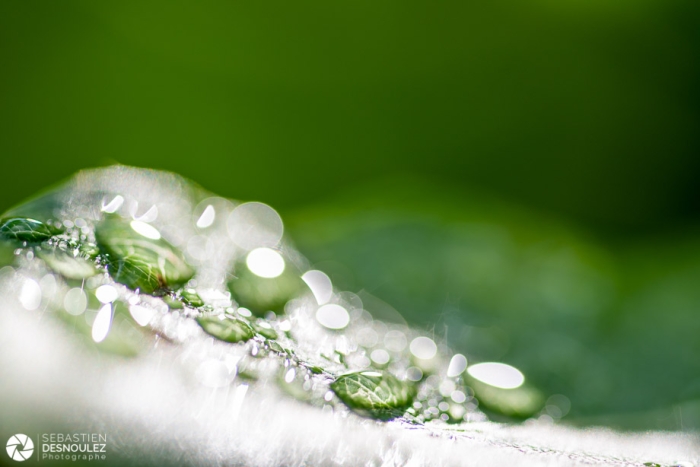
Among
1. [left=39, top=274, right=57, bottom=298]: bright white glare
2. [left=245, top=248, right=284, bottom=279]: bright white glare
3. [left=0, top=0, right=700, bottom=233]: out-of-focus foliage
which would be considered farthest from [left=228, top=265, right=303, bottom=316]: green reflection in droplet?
[left=0, top=0, right=700, bottom=233]: out-of-focus foliage

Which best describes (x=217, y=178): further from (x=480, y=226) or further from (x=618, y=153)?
(x=618, y=153)

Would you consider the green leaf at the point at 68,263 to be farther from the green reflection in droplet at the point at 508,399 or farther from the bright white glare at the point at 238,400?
the green reflection in droplet at the point at 508,399

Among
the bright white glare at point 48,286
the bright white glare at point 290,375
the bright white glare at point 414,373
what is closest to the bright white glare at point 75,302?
the bright white glare at point 48,286

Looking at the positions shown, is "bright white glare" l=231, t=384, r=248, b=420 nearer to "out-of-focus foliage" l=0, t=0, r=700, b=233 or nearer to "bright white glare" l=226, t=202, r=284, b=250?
"bright white glare" l=226, t=202, r=284, b=250

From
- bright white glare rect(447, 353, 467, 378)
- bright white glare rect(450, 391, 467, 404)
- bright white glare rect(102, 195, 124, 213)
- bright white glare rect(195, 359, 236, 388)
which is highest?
bright white glare rect(102, 195, 124, 213)

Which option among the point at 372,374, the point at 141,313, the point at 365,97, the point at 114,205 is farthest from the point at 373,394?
the point at 365,97

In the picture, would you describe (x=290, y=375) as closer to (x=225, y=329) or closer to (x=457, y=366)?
(x=225, y=329)

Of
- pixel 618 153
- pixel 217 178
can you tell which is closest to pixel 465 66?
pixel 618 153
